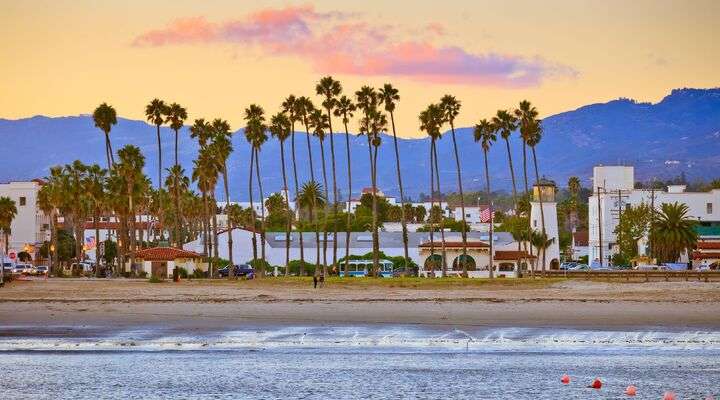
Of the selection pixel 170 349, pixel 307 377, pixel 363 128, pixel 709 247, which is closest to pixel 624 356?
pixel 307 377

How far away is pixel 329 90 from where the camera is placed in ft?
392

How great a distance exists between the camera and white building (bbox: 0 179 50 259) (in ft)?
586

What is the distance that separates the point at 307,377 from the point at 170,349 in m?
7.75

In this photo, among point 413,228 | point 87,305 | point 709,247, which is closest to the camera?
point 87,305

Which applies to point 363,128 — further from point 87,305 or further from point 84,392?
point 84,392

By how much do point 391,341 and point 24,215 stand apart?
149 m

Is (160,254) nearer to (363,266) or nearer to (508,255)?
(363,266)

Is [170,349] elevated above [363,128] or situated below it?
below

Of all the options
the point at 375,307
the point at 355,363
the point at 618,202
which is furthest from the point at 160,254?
the point at 618,202

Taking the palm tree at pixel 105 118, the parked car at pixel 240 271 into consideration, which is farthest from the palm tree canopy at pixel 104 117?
the parked car at pixel 240 271

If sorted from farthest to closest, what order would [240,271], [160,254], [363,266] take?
[363,266] < [240,271] < [160,254]

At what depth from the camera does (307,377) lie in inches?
1216

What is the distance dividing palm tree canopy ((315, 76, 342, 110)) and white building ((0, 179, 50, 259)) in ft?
244

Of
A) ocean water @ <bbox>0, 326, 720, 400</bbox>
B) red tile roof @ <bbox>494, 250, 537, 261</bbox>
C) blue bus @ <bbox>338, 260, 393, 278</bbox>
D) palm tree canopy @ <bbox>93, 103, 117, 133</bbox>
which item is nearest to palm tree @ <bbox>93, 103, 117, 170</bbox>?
palm tree canopy @ <bbox>93, 103, 117, 133</bbox>
